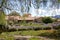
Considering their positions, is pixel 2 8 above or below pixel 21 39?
above

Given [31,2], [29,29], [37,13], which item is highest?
[31,2]

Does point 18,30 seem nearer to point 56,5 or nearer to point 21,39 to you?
point 21,39

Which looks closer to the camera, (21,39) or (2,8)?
(2,8)

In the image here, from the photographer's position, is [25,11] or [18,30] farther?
[18,30]

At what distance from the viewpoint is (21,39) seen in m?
12.1

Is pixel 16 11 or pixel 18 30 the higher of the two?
pixel 16 11

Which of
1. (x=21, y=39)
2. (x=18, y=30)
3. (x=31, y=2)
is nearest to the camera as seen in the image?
(x=31, y=2)

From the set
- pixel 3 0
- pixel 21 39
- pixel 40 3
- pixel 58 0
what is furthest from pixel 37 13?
pixel 21 39

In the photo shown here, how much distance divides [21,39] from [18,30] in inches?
185

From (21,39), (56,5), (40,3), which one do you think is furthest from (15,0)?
(21,39)

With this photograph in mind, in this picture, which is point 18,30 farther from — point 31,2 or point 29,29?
point 31,2

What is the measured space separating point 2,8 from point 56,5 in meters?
1.53

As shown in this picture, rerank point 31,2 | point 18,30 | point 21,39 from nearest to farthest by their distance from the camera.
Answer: point 31,2 → point 21,39 → point 18,30

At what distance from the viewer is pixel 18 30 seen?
16.8m
